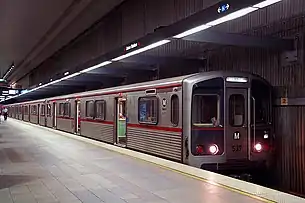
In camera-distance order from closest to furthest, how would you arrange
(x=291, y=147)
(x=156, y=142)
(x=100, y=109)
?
1. (x=291, y=147)
2. (x=156, y=142)
3. (x=100, y=109)

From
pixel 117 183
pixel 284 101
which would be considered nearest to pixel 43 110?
pixel 284 101

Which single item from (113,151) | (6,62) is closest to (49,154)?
(113,151)

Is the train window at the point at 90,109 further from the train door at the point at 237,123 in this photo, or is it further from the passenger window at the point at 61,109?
the train door at the point at 237,123

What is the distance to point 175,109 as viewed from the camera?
837 cm

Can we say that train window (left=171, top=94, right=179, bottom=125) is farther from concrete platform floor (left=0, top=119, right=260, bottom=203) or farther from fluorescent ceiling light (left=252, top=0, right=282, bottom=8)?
fluorescent ceiling light (left=252, top=0, right=282, bottom=8)

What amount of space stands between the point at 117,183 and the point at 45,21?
24.6ft

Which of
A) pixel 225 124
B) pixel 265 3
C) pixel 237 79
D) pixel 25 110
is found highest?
pixel 265 3

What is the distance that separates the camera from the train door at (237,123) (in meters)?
8.13

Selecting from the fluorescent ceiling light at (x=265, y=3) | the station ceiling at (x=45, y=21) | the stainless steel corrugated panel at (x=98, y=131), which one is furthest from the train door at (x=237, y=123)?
the stainless steel corrugated panel at (x=98, y=131)

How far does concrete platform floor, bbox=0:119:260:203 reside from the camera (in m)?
5.34

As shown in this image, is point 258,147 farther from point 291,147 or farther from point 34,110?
point 34,110

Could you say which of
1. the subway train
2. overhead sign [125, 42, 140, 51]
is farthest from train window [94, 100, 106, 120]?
overhead sign [125, 42, 140, 51]

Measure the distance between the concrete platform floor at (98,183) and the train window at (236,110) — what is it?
199 cm

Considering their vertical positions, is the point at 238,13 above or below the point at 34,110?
above
